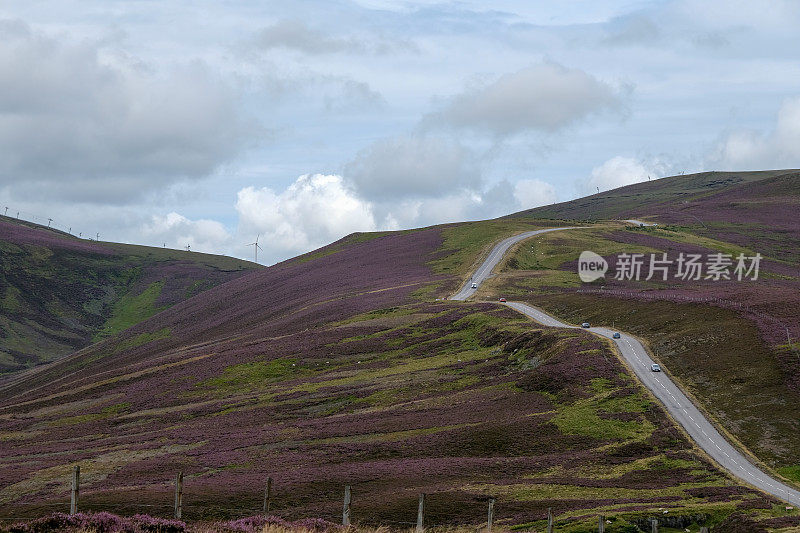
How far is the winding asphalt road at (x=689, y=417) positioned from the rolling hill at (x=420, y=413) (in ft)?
5.35

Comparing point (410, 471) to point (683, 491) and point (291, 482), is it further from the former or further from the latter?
point (683, 491)

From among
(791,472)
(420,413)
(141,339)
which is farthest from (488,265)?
(791,472)

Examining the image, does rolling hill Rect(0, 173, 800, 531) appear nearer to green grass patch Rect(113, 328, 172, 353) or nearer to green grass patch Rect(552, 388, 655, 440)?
green grass patch Rect(552, 388, 655, 440)

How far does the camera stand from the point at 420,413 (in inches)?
3319

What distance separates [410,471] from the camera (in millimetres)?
62875

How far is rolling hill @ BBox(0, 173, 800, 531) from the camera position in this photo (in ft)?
181

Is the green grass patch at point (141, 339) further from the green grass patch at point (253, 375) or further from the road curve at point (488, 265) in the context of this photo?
the road curve at point (488, 265)

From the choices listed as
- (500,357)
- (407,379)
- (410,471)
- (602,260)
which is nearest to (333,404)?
(407,379)

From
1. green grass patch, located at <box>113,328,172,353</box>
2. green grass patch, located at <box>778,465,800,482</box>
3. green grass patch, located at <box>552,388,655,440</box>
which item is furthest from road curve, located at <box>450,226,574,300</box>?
green grass patch, located at <box>778,465,800,482</box>

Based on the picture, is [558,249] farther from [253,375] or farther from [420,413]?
[420,413]

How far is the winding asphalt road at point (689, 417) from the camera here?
5816cm

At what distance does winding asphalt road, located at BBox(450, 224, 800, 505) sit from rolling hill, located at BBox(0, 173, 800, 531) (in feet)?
5.35

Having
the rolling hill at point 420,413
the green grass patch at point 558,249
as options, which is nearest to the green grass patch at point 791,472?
the rolling hill at point 420,413

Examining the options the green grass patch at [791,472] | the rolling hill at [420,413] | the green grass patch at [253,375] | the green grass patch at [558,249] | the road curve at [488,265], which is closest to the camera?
the rolling hill at [420,413]
